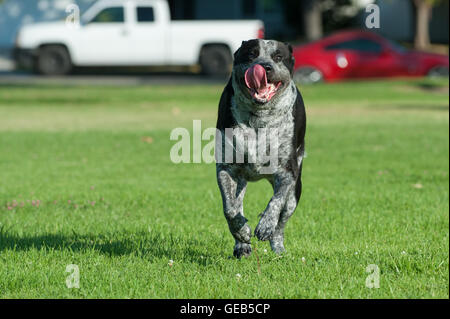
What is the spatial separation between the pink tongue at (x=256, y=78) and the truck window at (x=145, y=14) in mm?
23607

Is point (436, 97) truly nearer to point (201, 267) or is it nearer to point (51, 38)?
point (51, 38)

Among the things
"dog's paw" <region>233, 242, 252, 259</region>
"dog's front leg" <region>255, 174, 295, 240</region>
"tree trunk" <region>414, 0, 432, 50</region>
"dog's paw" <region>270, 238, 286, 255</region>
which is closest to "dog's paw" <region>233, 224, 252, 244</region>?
"dog's front leg" <region>255, 174, 295, 240</region>

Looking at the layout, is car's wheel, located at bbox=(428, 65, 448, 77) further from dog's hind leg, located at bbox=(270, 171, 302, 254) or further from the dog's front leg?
the dog's front leg

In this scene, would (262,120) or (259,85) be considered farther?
(262,120)

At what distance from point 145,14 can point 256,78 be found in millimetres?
23833

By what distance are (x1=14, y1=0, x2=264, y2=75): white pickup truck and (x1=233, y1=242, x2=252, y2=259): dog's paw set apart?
2204cm

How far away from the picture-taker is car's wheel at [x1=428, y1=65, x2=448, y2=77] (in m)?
25.2

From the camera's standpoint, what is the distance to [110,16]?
27.5m

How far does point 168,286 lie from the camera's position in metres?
4.99

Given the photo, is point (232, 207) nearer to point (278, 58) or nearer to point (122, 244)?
point (278, 58)

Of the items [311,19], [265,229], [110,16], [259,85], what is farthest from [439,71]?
[259,85]

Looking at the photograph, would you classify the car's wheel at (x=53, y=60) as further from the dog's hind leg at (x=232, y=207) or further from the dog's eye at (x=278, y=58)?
the dog's eye at (x=278, y=58)

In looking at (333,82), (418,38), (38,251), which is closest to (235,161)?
(38,251)

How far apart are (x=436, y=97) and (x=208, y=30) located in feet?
30.3
